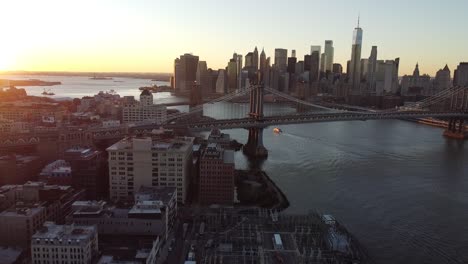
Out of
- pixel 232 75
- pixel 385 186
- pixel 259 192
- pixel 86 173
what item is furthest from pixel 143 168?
pixel 232 75

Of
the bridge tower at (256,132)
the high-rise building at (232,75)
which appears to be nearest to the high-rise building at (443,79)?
the high-rise building at (232,75)

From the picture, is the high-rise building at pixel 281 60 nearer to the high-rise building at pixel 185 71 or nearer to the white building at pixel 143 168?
the high-rise building at pixel 185 71

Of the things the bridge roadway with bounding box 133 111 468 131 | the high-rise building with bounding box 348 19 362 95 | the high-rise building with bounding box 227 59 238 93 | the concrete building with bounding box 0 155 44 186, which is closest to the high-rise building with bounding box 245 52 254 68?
the high-rise building with bounding box 227 59 238 93

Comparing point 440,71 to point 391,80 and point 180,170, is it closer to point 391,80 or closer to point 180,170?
point 391,80

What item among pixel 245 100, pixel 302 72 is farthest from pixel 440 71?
pixel 245 100

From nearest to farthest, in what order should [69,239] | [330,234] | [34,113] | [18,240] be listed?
[69,239], [18,240], [330,234], [34,113]

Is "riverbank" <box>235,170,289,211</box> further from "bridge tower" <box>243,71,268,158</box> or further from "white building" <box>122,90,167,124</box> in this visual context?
→ "white building" <box>122,90,167,124</box>

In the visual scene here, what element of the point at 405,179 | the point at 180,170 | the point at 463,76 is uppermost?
the point at 463,76
